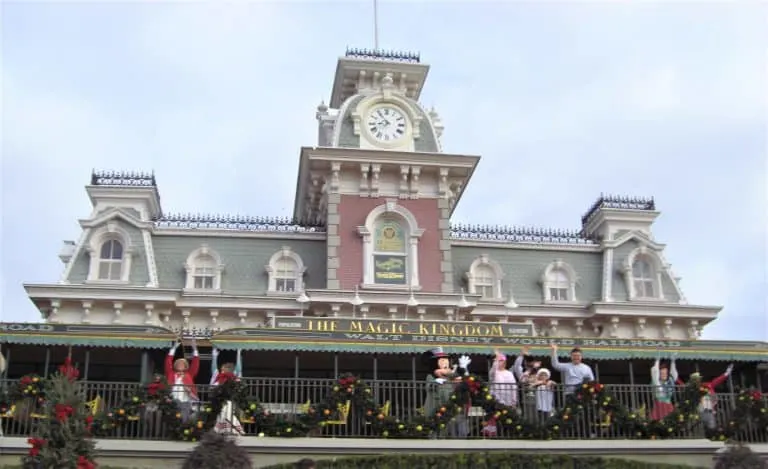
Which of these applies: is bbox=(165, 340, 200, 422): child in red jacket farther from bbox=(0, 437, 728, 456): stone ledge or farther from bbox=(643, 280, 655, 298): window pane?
bbox=(643, 280, 655, 298): window pane

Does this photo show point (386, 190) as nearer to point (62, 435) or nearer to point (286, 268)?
point (286, 268)

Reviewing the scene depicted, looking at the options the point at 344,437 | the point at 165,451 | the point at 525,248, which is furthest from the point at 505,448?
the point at 525,248

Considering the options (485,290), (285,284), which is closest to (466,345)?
(485,290)

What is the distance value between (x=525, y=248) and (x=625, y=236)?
3.64m

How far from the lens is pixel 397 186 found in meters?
29.4

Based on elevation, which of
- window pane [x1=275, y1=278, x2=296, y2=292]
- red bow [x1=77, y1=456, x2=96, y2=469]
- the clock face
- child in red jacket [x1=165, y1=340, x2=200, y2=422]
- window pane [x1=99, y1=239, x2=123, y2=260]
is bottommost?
red bow [x1=77, y1=456, x2=96, y2=469]

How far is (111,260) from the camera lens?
28.6m

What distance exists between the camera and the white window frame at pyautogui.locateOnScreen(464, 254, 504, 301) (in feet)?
98.0

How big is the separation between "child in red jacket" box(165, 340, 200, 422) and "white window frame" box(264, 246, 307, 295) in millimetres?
10693

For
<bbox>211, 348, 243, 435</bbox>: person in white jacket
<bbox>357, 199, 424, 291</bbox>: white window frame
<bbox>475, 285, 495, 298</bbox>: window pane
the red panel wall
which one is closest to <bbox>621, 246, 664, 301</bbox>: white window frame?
<bbox>475, 285, 495, 298</bbox>: window pane

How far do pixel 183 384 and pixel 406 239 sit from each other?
12.9 meters

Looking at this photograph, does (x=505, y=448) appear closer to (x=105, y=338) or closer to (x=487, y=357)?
(x=487, y=357)

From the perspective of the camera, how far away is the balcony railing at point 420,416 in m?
16.8

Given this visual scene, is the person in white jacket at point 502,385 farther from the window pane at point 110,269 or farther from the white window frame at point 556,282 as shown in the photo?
the window pane at point 110,269
